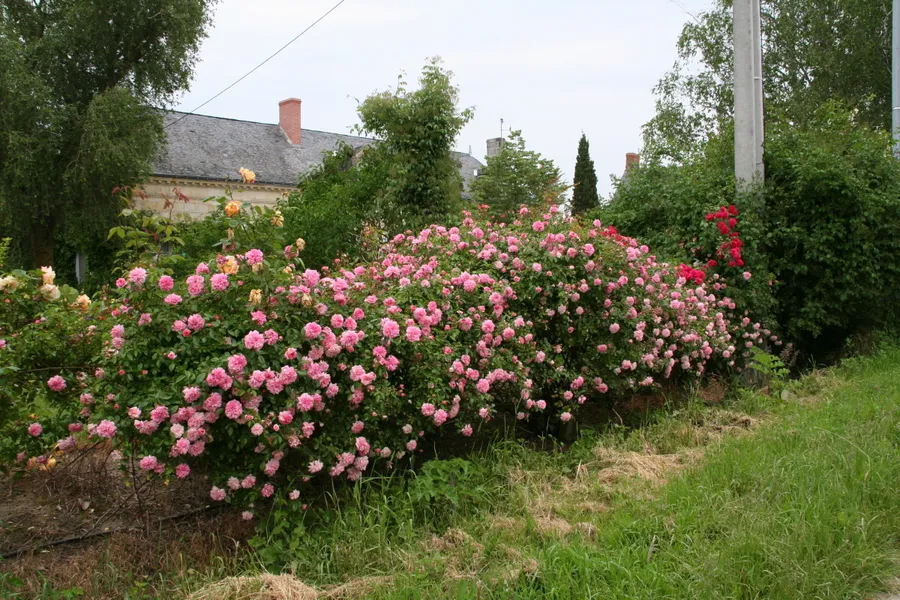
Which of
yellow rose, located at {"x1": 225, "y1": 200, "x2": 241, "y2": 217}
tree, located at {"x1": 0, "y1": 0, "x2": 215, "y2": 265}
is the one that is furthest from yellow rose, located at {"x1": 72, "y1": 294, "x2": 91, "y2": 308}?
tree, located at {"x1": 0, "y1": 0, "x2": 215, "y2": 265}

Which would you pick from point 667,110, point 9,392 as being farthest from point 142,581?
point 667,110

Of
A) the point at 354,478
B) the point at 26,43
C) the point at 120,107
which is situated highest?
the point at 26,43

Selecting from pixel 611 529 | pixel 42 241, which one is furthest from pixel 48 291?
pixel 42 241

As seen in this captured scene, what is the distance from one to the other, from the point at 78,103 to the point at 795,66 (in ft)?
72.6

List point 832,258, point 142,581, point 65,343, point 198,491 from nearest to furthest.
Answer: point 142,581
point 65,343
point 198,491
point 832,258

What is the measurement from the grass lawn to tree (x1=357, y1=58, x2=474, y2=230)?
366 inches

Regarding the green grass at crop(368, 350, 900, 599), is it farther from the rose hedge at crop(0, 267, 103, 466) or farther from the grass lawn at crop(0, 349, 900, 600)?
the rose hedge at crop(0, 267, 103, 466)

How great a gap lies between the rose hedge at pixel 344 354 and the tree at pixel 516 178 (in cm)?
1925

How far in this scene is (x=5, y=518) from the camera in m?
4.13

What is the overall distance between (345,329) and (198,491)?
4.65ft

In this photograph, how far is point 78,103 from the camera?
2148 cm

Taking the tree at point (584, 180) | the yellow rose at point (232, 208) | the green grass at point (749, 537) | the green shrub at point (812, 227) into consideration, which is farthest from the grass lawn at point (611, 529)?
the tree at point (584, 180)

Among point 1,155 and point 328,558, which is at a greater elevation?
point 1,155

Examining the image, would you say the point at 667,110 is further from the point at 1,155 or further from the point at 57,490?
the point at 57,490
